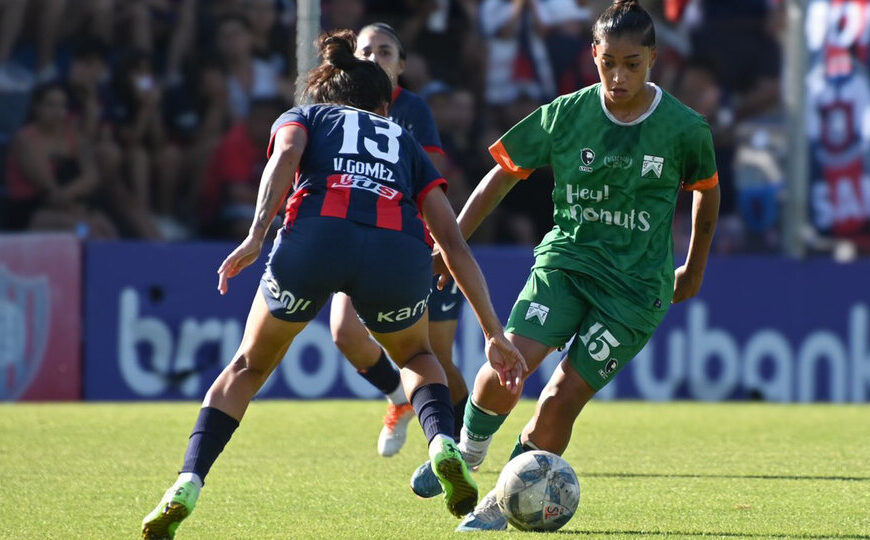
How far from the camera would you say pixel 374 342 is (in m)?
7.57

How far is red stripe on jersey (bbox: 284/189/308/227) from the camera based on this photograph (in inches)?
200

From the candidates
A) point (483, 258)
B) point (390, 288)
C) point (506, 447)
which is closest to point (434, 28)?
point (483, 258)

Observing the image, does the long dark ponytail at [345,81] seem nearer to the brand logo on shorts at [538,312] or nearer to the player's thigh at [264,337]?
the player's thigh at [264,337]

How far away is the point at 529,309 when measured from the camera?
5.54m

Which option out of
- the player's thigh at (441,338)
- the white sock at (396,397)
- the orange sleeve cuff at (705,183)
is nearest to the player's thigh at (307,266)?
the orange sleeve cuff at (705,183)

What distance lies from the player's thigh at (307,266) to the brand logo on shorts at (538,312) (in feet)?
2.86

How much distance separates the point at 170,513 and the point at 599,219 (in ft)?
6.85

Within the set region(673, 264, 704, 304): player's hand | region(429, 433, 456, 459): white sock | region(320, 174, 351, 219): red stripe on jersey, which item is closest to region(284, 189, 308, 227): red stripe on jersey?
region(320, 174, 351, 219): red stripe on jersey

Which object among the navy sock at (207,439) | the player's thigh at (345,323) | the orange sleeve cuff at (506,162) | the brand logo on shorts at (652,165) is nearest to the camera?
the navy sock at (207,439)

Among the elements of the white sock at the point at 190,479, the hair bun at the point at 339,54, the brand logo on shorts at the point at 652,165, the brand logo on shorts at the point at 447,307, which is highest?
the hair bun at the point at 339,54

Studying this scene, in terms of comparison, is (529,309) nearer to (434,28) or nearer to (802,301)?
(802,301)

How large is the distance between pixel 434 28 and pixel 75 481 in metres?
8.80

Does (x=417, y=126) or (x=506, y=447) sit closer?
(x=417, y=126)

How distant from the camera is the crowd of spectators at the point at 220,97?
40.1ft
